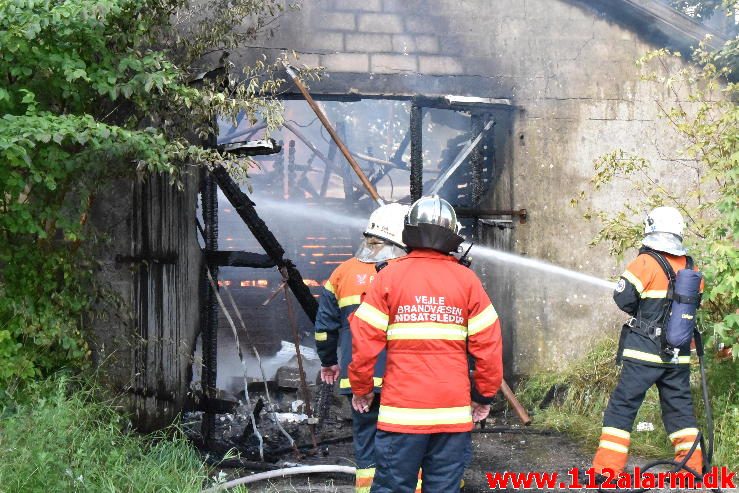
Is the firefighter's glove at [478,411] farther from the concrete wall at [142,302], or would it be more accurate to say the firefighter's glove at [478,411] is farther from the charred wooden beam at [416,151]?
the charred wooden beam at [416,151]

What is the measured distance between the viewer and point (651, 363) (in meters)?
5.66

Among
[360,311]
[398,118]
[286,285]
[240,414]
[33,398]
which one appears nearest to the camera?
[360,311]

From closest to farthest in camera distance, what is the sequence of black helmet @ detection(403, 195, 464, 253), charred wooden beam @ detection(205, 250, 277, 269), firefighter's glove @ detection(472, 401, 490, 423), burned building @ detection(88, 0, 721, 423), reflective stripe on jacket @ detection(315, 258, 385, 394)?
black helmet @ detection(403, 195, 464, 253) → firefighter's glove @ detection(472, 401, 490, 423) → reflective stripe on jacket @ detection(315, 258, 385, 394) → charred wooden beam @ detection(205, 250, 277, 269) → burned building @ detection(88, 0, 721, 423)

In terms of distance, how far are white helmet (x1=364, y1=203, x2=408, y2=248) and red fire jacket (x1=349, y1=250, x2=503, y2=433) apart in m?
1.19

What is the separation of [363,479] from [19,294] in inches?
112

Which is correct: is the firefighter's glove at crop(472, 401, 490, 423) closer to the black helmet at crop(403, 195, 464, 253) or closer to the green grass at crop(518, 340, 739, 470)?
the black helmet at crop(403, 195, 464, 253)

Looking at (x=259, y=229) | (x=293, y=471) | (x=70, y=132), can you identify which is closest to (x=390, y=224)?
(x=293, y=471)

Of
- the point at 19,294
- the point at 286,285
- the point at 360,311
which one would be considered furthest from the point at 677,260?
the point at 19,294

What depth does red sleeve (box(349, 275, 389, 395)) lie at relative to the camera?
418 centimetres

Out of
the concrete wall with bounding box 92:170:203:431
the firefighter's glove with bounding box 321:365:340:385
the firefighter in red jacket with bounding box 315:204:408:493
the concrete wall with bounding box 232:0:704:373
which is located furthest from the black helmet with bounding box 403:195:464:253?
the concrete wall with bounding box 232:0:704:373

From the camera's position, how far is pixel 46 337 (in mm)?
5992

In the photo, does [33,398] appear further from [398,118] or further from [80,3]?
[398,118]

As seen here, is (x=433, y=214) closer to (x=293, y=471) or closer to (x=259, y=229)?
(x=293, y=471)

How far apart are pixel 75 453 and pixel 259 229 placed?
2.85 m
